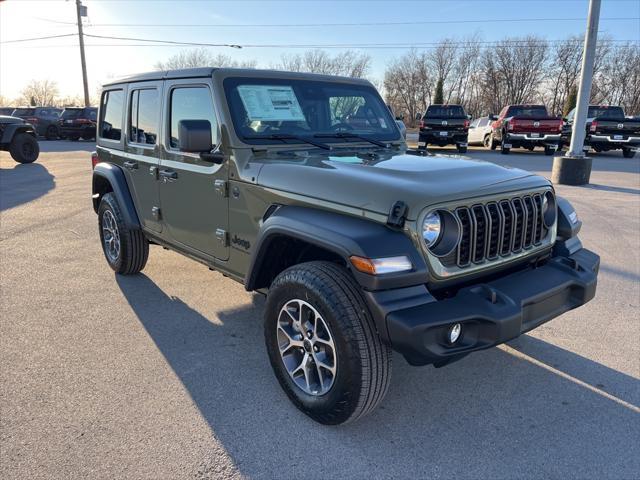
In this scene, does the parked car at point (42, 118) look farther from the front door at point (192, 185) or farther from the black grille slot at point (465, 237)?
the black grille slot at point (465, 237)

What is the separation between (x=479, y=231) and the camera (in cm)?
261

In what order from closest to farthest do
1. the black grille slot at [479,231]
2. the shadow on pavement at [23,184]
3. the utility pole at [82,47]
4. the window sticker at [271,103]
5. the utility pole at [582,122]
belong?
the black grille slot at [479,231] < the window sticker at [271,103] < the shadow on pavement at [23,184] < the utility pole at [582,122] < the utility pole at [82,47]

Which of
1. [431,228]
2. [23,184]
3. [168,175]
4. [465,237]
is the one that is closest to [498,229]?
[465,237]

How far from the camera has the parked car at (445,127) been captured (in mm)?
18781

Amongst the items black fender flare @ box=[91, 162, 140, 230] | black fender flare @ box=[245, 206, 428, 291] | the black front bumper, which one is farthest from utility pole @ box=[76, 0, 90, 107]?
the black front bumper

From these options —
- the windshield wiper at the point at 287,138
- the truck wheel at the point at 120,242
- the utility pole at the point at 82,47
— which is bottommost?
the truck wheel at the point at 120,242

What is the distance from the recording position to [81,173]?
1366 centimetres

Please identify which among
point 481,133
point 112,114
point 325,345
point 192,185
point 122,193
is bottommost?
point 325,345

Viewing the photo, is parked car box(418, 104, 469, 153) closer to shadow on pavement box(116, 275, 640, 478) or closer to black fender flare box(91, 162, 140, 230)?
black fender flare box(91, 162, 140, 230)

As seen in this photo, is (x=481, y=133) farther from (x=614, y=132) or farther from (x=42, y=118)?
(x=42, y=118)

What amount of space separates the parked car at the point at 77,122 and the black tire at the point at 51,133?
4.56 feet

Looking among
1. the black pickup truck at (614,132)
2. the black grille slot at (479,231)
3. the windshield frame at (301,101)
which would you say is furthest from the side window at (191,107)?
the black pickup truck at (614,132)

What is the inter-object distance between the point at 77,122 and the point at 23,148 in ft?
33.3

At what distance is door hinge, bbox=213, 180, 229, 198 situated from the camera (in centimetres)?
337
